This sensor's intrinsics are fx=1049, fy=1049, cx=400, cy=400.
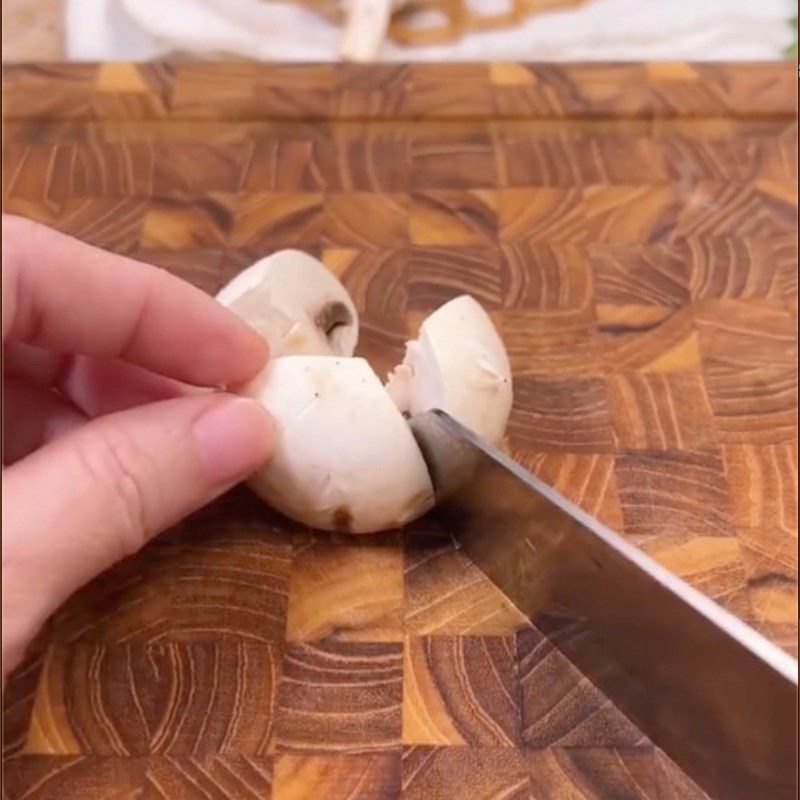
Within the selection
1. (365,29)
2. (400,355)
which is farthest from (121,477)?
(365,29)

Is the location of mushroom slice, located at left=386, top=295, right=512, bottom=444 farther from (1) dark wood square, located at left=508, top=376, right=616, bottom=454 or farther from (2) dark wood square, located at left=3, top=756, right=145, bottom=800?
(2) dark wood square, located at left=3, top=756, right=145, bottom=800

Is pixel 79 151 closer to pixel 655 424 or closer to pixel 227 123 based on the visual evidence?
pixel 227 123

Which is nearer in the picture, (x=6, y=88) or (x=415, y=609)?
(x=415, y=609)

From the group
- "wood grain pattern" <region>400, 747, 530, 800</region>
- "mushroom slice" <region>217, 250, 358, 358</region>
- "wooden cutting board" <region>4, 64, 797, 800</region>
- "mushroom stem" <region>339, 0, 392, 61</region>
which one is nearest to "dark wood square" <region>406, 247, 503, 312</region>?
"wooden cutting board" <region>4, 64, 797, 800</region>

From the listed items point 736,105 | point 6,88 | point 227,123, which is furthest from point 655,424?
point 6,88

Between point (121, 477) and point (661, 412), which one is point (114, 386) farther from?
point (661, 412)

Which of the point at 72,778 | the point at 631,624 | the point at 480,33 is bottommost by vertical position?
the point at 72,778
